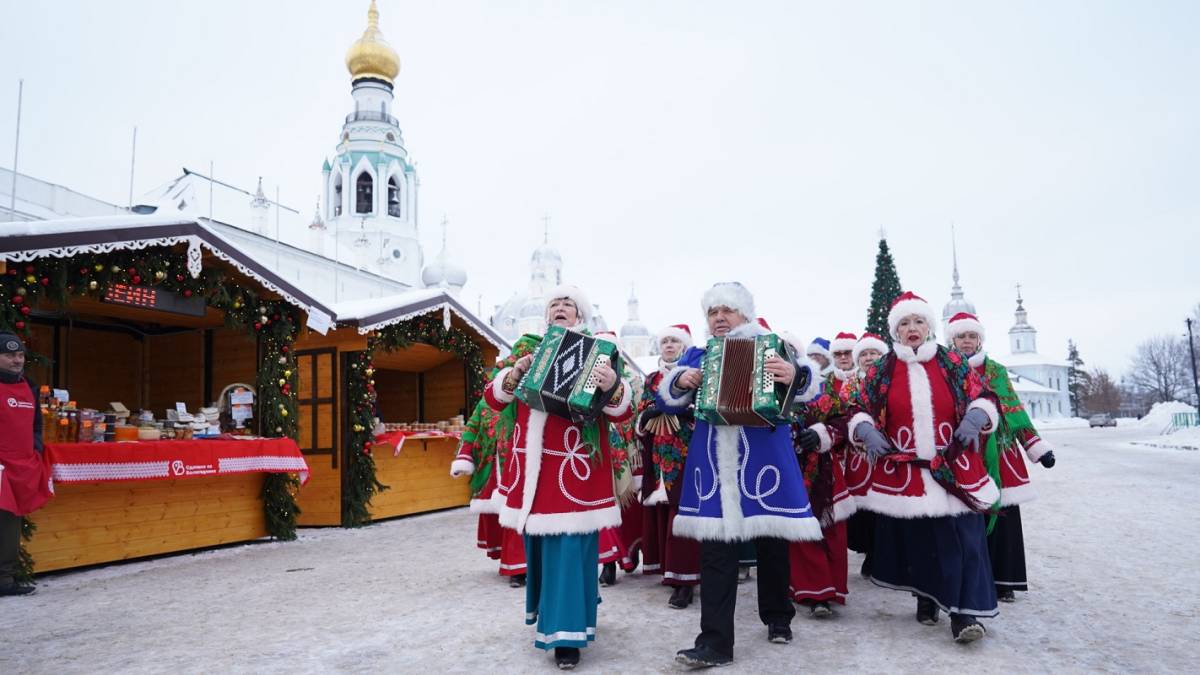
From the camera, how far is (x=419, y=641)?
4.43 m

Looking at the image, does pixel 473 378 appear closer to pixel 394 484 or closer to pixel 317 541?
pixel 394 484

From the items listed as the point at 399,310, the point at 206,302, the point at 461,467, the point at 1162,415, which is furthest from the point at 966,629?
the point at 1162,415

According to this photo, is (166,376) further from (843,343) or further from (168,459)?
(843,343)

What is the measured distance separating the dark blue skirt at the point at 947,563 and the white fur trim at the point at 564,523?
6.01ft

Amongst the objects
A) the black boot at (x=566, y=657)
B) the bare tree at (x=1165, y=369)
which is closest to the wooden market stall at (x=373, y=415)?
the black boot at (x=566, y=657)

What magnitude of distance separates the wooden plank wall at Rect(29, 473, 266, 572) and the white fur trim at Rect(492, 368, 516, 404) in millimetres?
5045

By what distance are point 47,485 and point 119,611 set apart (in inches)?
65.3

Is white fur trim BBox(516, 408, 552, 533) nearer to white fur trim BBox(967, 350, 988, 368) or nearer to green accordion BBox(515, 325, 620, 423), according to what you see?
green accordion BBox(515, 325, 620, 423)

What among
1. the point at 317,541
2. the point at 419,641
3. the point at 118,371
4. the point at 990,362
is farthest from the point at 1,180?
the point at 990,362

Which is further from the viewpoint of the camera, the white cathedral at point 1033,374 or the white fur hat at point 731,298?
the white cathedral at point 1033,374

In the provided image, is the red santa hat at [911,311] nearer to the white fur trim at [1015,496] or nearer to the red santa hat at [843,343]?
the white fur trim at [1015,496]

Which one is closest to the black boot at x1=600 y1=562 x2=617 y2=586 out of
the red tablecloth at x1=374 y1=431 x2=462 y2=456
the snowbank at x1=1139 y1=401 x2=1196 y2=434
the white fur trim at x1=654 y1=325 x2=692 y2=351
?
the white fur trim at x1=654 y1=325 x2=692 y2=351

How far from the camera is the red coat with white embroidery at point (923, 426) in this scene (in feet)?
13.9

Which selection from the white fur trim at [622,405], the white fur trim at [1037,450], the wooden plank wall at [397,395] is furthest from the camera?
the wooden plank wall at [397,395]
